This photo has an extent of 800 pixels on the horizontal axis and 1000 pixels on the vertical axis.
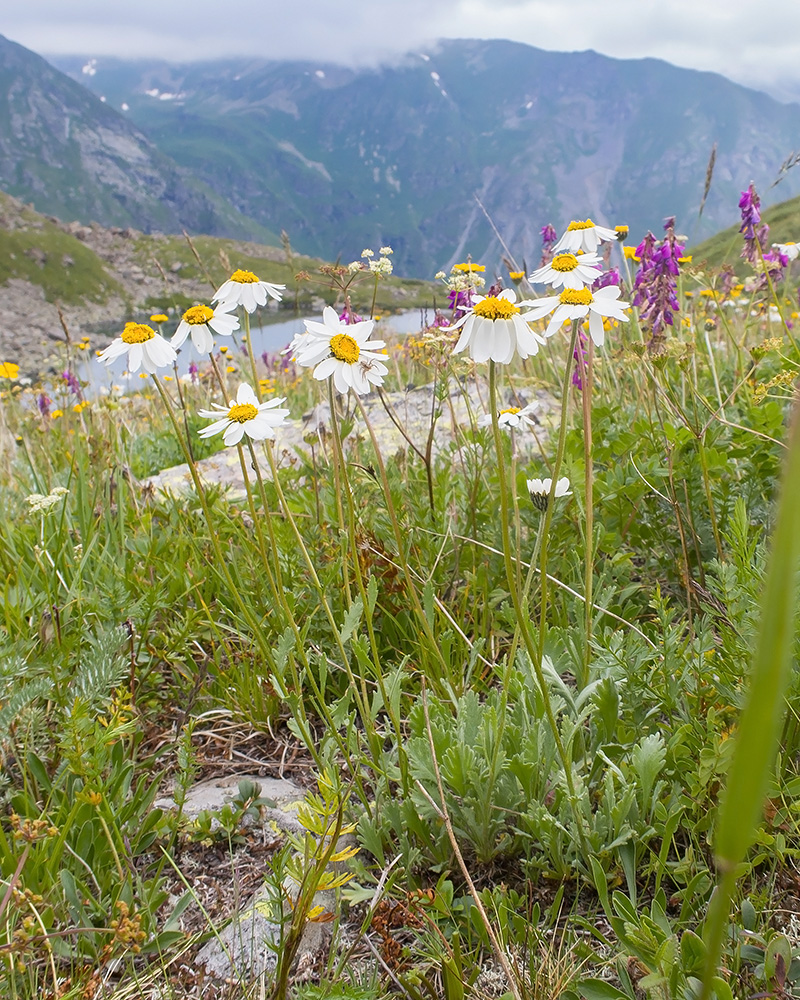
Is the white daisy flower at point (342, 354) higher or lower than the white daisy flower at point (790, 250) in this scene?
lower

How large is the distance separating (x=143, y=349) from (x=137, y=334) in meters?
0.07

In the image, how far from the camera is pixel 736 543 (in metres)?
1.62

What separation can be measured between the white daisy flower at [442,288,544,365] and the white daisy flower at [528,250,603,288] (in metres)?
0.29

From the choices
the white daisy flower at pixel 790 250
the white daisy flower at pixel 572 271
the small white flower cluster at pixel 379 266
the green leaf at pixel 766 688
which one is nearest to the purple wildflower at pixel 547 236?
the white daisy flower at pixel 790 250

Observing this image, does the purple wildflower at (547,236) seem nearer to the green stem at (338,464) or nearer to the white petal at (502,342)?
the green stem at (338,464)

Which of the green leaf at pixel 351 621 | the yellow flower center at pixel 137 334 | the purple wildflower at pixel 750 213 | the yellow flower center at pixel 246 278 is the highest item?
the purple wildflower at pixel 750 213

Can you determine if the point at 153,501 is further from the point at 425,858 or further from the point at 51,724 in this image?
the point at 425,858

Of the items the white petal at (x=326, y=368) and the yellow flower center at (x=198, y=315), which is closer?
the white petal at (x=326, y=368)

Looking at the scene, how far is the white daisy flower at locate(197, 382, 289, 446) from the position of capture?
1.53 meters

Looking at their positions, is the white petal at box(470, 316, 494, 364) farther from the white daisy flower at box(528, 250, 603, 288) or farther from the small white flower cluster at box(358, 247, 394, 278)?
the small white flower cluster at box(358, 247, 394, 278)

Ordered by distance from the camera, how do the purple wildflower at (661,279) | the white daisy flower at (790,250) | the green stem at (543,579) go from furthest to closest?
the white daisy flower at (790,250)
the purple wildflower at (661,279)
the green stem at (543,579)

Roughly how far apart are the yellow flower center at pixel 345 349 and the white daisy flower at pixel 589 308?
42 cm

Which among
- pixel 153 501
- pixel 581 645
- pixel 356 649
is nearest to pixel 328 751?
pixel 356 649

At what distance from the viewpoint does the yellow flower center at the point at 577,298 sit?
4.73ft
